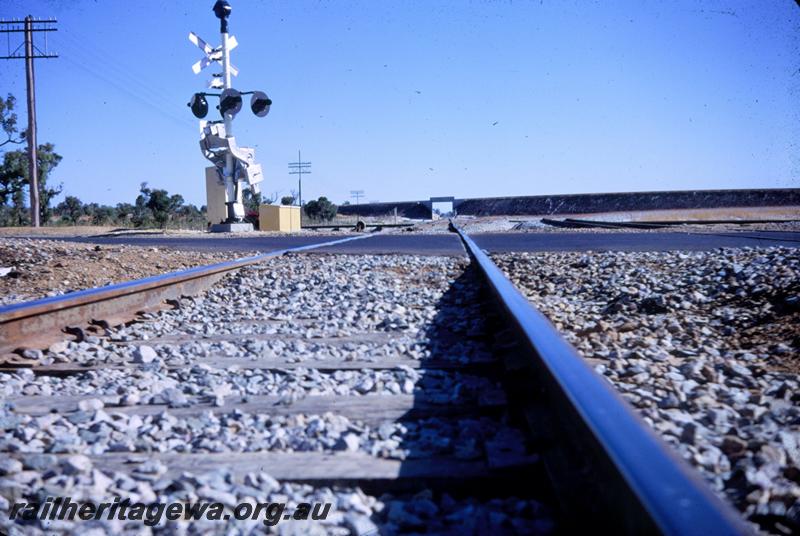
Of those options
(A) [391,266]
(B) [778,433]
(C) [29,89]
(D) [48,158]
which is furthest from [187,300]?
(D) [48,158]

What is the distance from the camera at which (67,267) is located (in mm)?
7129

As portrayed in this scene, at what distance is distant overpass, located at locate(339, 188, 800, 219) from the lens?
→ 2146 inches

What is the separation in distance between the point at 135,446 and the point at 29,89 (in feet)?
117

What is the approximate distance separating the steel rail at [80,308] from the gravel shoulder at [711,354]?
291cm

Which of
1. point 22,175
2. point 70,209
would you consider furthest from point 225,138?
point 70,209

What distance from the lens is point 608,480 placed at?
4.17 ft

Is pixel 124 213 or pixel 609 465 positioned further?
pixel 124 213

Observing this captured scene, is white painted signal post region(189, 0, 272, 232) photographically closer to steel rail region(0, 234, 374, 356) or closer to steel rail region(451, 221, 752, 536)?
steel rail region(0, 234, 374, 356)

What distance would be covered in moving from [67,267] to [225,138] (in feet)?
89.4

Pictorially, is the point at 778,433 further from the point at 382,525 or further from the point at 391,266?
the point at 391,266

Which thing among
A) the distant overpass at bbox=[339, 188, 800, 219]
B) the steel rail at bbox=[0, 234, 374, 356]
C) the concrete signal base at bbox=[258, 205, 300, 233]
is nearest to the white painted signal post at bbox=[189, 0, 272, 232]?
the concrete signal base at bbox=[258, 205, 300, 233]

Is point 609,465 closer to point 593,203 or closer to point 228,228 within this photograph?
point 228,228

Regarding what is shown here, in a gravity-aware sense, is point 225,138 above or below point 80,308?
above

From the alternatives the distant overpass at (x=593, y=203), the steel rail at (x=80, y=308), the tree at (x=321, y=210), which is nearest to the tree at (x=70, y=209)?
the tree at (x=321, y=210)
